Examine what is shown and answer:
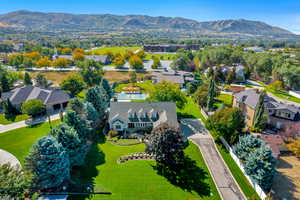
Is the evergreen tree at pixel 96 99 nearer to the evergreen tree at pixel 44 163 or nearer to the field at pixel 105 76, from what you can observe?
the evergreen tree at pixel 44 163

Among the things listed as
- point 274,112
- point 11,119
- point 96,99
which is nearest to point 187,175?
point 96,99

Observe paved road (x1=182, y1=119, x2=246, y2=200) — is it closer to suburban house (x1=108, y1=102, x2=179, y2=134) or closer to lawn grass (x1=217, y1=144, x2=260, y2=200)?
lawn grass (x1=217, y1=144, x2=260, y2=200)

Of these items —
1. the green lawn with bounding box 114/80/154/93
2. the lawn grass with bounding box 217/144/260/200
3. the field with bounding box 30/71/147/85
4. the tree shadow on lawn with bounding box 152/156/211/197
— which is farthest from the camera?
the field with bounding box 30/71/147/85

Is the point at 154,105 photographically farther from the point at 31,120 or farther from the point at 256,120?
the point at 31,120

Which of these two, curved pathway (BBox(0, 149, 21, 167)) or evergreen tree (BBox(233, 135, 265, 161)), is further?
curved pathway (BBox(0, 149, 21, 167))

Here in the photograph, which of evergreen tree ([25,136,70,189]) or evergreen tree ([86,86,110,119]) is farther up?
evergreen tree ([86,86,110,119])

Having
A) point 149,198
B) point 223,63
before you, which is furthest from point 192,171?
point 223,63

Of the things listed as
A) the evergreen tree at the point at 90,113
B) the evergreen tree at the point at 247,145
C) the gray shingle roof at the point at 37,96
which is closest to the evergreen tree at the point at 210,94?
the evergreen tree at the point at 247,145

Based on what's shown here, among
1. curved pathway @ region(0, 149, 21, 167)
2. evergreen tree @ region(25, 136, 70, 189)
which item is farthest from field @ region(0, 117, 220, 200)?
evergreen tree @ region(25, 136, 70, 189)
